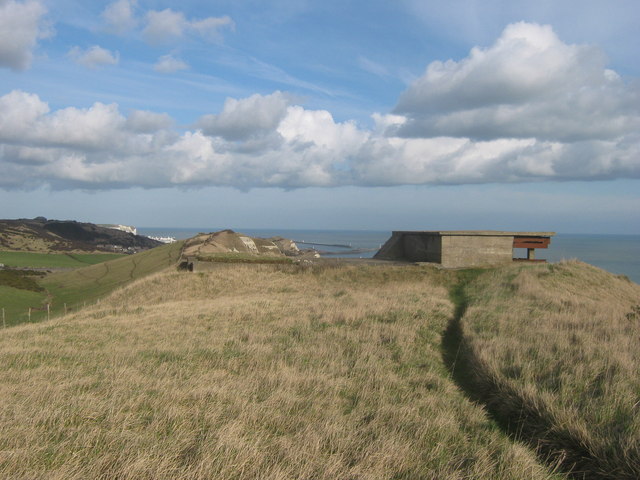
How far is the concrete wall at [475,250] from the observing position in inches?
941

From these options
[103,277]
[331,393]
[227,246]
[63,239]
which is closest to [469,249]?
[227,246]

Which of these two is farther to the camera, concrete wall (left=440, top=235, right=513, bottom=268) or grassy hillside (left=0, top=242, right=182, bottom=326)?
grassy hillside (left=0, top=242, right=182, bottom=326)

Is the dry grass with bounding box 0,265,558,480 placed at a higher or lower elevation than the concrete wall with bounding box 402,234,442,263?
lower

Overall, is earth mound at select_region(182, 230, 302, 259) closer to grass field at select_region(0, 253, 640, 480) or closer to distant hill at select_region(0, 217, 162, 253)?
grass field at select_region(0, 253, 640, 480)

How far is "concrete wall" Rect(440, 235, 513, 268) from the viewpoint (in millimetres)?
23906

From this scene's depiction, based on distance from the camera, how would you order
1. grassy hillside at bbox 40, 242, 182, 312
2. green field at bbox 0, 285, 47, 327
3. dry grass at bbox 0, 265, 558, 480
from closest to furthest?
dry grass at bbox 0, 265, 558, 480, green field at bbox 0, 285, 47, 327, grassy hillside at bbox 40, 242, 182, 312

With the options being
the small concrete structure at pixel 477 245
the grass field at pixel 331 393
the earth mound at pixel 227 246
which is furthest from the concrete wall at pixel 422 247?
the earth mound at pixel 227 246

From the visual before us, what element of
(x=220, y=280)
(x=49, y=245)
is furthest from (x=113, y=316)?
(x=49, y=245)

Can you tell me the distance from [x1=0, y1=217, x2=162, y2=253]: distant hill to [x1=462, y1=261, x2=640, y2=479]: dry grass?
75.7 meters

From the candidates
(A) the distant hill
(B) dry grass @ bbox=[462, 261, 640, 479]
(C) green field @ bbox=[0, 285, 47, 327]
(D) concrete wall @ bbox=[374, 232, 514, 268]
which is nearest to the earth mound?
(C) green field @ bbox=[0, 285, 47, 327]

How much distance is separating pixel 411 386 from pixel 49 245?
8503 centimetres

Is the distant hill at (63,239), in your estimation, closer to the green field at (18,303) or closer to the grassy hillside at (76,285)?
the grassy hillside at (76,285)

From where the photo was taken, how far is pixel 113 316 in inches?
685

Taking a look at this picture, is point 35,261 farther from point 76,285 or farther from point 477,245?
point 477,245
